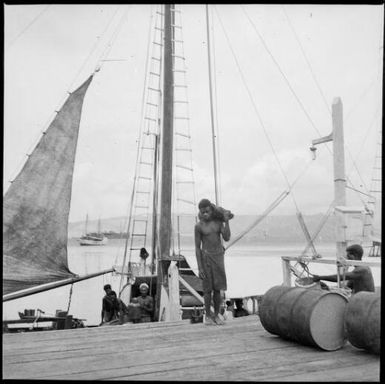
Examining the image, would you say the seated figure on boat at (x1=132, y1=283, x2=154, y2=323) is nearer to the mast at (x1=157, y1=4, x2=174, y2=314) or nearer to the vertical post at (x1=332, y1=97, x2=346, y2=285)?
the mast at (x1=157, y1=4, x2=174, y2=314)

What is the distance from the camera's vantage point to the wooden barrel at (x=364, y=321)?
3.90 m

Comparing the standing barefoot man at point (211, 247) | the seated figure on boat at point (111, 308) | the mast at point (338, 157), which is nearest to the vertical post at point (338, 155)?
the mast at point (338, 157)

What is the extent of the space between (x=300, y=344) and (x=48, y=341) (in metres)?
2.59

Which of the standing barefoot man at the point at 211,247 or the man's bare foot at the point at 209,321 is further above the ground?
→ the standing barefoot man at the point at 211,247

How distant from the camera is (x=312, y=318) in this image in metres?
4.25

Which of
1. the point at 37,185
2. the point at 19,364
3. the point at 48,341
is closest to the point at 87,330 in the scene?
the point at 48,341

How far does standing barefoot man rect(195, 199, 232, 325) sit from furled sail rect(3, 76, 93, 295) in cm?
529

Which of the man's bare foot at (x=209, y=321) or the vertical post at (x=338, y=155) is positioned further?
the vertical post at (x=338, y=155)

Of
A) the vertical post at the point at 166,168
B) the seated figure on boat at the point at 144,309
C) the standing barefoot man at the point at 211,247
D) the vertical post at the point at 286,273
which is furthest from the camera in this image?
the vertical post at the point at 166,168

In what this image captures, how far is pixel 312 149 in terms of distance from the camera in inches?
332

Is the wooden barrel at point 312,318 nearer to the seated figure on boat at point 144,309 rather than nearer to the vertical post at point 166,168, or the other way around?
the seated figure on boat at point 144,309

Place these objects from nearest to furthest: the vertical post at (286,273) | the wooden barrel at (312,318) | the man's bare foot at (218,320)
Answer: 1. the wooden barrel at (312,318)
2. the man's bare foot at (218,320)
3. the vertical post at (286,273)

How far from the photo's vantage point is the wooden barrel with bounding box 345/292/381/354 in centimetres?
390

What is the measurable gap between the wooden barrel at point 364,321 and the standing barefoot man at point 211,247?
2049mm
